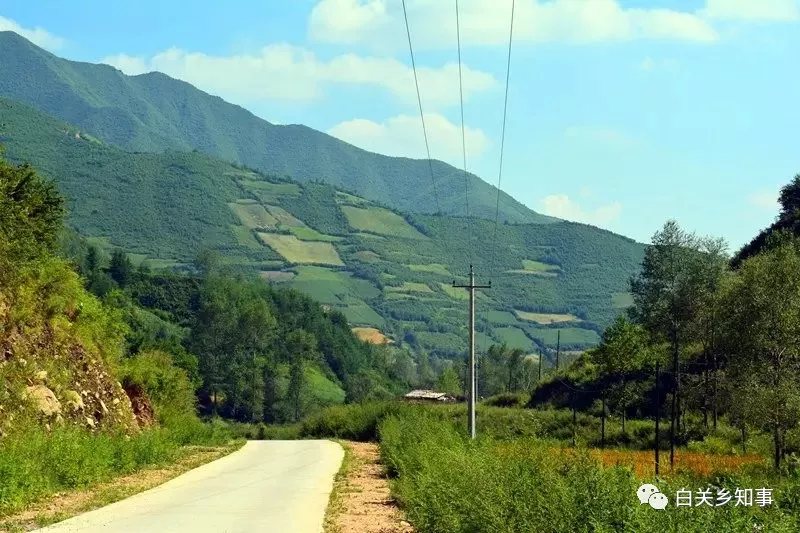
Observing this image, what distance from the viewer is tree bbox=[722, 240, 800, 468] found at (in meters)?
43.5

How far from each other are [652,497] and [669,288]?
86808mm

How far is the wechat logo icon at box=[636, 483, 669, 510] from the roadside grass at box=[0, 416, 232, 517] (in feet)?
39.3

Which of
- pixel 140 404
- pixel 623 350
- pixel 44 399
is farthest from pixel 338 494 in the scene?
pixel 623 350

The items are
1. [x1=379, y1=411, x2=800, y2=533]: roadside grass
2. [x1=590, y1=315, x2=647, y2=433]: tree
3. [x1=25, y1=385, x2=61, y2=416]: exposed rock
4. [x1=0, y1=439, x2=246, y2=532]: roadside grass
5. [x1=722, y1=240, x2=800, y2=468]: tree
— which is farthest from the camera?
[x1=590, y1=315, x2=647, y2=433]: tree

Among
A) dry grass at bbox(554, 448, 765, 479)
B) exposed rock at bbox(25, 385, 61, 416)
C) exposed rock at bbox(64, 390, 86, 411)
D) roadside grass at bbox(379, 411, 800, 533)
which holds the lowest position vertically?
dry grass at bbox(554, 448, 765, 479)

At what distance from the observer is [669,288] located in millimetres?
95125

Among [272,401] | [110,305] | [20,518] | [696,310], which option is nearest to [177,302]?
[272,401]

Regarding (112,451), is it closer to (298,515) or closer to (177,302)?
(298,515)

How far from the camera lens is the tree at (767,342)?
4350cm

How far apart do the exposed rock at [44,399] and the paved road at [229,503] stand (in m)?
4.16

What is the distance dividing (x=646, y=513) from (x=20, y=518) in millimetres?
12017

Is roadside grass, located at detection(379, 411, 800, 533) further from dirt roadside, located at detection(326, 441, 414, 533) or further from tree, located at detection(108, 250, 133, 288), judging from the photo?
tree, located at detection(108, 250, 133, 288)

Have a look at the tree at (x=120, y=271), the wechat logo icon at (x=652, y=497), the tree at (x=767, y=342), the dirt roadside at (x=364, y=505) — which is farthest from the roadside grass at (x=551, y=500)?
the tree at (x=120, y=271)

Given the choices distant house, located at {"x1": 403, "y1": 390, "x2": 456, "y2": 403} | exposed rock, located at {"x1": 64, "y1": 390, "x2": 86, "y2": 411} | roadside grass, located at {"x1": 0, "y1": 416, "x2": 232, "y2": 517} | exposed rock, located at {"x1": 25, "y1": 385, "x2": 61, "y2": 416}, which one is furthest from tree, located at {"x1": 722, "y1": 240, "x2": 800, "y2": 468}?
distant house, located at {"x1": 403, "y1": 390, "x2": 456, "y2": 403}
